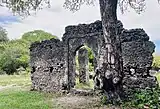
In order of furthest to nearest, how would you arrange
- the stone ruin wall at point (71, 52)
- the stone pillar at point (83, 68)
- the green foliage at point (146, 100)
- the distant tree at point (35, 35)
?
the distant tree at point (35, 35)
the stone pillar at point (83, 68)
the stone ruin wall at point (71, 52)
the green foliage at point (146, 100)

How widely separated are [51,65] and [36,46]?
2052mm

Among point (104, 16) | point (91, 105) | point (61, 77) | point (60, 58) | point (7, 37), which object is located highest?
point (7, 37)

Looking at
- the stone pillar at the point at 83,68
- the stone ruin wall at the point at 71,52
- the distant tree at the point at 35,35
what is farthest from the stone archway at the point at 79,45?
the distant tree at the point at 35,35

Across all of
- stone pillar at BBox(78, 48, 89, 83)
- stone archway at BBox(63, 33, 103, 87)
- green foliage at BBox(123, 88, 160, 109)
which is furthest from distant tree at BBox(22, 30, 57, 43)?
green foliage at BBox(123, 88, 160, 109)

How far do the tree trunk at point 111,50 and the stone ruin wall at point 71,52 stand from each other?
9.40ft

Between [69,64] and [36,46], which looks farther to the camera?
[36,46]

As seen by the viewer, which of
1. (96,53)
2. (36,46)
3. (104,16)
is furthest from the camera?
(36,46)

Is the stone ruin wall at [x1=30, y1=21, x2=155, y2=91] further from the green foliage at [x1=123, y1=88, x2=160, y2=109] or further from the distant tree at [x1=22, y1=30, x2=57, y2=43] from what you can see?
the distant tree at [x1=22, y1=30, x2=57, y2=43]

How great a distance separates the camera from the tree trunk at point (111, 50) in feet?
42.9

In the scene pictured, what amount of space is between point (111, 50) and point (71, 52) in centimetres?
630

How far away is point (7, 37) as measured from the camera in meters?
81.3

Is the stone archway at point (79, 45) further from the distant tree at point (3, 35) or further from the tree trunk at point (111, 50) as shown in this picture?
the distant tree at point (3, 35)

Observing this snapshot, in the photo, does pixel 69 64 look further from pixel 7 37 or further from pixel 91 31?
pixel 7 37

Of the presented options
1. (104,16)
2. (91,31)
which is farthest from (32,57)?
(104,16)
